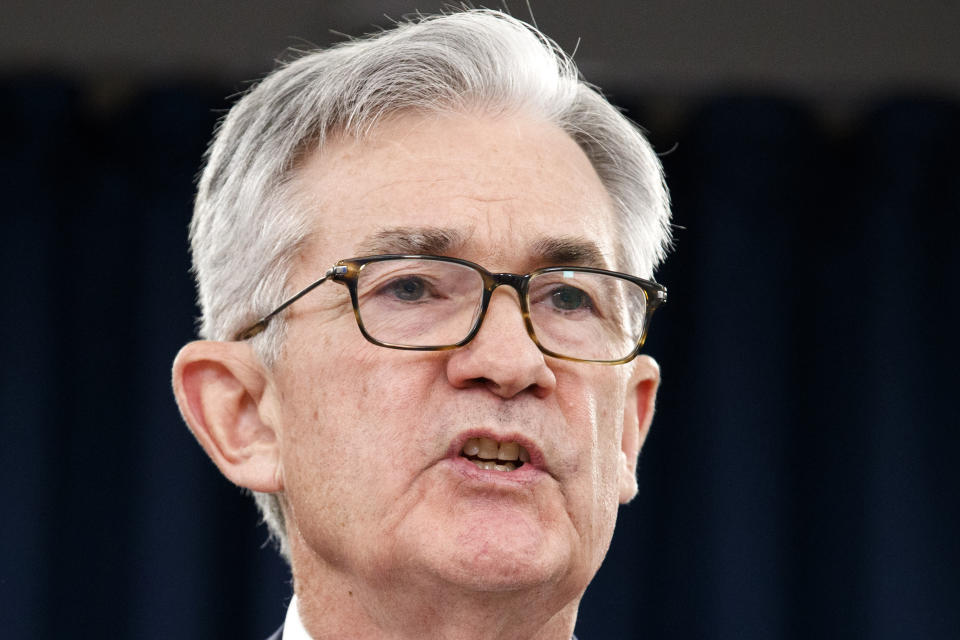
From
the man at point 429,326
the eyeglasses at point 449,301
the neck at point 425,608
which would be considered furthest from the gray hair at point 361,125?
the neck at point 425,608

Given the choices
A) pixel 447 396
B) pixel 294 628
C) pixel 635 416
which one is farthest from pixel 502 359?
pixel 294 628

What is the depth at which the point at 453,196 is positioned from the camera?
5.32ft

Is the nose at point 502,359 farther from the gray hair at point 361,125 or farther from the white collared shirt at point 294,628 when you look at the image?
the white collared shirt at point 294,628

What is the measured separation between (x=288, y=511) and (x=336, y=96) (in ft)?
2.00

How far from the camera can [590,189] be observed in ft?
5.86

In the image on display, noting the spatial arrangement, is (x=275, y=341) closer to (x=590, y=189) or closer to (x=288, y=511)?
(x=288, y=511)

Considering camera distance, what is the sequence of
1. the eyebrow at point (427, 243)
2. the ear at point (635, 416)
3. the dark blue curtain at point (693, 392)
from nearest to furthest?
the eyebrow at point (427, 243)
the ear at point (635, 416)
the dark blue curtain at point (693, 392)

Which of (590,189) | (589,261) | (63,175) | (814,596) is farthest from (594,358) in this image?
(63,175)

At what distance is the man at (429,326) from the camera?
152cm

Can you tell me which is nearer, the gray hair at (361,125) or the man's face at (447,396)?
the man's face at (447,396)

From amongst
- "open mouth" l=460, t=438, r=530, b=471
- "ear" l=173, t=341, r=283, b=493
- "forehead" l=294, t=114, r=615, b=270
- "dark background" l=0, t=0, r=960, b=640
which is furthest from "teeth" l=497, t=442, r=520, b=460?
"dark background" l=0, t=0, r=960, b=640

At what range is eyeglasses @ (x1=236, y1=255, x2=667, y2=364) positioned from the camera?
5.14 feet

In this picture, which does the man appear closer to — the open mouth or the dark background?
the open mouth

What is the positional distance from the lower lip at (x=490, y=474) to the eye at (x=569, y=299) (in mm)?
245
